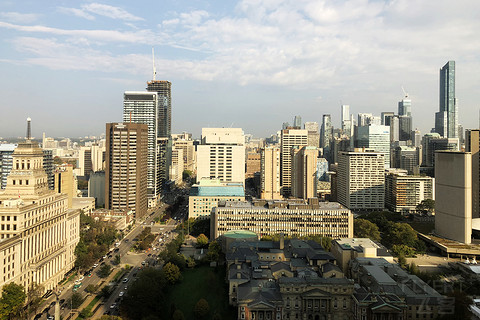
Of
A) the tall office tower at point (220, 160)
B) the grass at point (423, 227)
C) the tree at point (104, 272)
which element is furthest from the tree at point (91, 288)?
the grass at point (423, 227)

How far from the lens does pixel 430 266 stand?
71688 mm

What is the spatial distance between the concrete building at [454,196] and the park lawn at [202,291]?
55217 millimetres

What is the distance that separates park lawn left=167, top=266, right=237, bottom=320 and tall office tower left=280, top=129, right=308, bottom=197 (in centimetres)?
9356

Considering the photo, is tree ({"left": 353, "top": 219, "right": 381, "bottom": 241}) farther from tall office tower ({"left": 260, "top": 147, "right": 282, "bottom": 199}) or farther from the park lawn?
tall office tower ({"left": 260, "top": 147, "right": 282, "bottom": 199})

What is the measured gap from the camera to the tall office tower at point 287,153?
161m

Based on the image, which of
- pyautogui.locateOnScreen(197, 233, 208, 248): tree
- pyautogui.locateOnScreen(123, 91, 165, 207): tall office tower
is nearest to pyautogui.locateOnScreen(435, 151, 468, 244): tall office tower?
pyautogui.locateOnScreen(197, 233, 208, 248): tree

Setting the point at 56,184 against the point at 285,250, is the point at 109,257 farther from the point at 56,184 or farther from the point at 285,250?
the point at 56,184

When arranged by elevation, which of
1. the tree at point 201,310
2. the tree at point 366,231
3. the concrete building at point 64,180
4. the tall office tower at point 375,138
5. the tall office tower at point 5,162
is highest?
the tall office tower at point 375,138

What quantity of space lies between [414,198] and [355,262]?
3273 inches

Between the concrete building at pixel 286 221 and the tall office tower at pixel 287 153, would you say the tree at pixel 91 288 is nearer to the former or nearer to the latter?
the concrete building at pixel 286 221

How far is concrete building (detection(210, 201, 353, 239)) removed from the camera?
83750 millimetres

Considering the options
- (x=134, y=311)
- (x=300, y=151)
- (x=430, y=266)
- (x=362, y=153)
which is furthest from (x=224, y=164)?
(x=134, y=311)

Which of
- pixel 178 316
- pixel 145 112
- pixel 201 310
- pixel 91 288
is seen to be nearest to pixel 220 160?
pixel 145 112

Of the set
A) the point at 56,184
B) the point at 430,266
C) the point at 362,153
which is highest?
the point at 362,153
